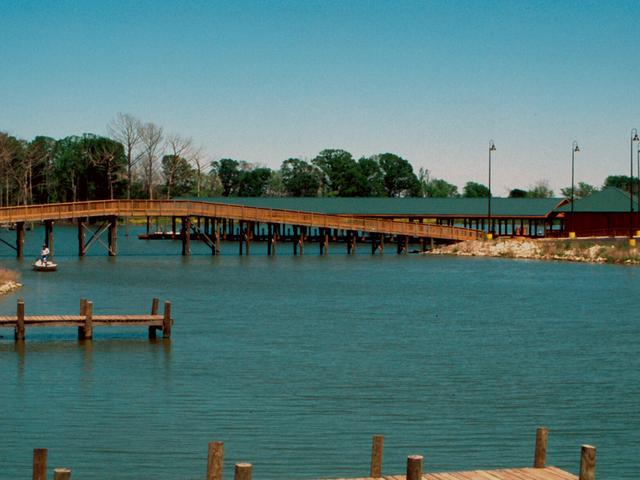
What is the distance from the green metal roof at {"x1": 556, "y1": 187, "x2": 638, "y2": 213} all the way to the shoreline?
12459 mm

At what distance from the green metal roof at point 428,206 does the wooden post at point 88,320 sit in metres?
75.8

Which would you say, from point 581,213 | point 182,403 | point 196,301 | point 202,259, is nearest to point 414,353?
point 182,403

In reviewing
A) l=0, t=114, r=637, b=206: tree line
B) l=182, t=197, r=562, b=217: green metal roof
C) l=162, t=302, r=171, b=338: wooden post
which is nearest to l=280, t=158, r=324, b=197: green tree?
l=0, t=114, r=637, b=206: tree line

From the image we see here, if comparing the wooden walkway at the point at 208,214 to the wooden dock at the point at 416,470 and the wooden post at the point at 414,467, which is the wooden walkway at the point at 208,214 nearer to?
the wooden dock at the point at 416,470

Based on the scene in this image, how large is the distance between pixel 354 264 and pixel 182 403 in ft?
173

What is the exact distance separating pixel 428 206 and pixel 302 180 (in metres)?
78.2

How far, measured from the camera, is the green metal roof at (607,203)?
99250mm

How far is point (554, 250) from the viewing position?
8250 centimetres

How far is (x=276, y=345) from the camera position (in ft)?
105

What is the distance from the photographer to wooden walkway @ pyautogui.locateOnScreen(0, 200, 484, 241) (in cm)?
7300

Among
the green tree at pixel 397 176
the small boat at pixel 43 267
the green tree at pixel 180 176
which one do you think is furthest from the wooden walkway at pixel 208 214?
the green tree at pixel 397 176

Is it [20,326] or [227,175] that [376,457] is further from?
[227,175]

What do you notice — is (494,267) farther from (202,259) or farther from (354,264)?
(202,259)

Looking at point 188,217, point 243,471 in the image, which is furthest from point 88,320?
point 188,217
